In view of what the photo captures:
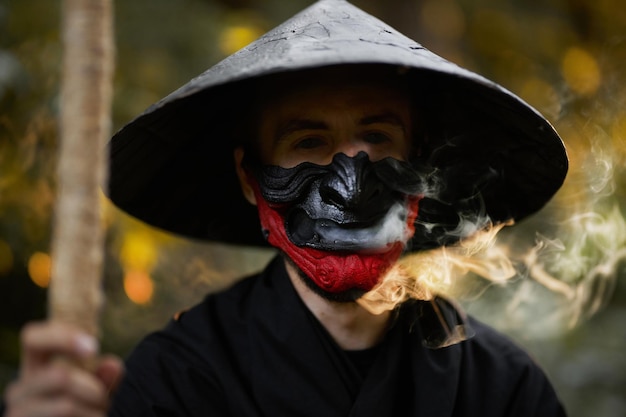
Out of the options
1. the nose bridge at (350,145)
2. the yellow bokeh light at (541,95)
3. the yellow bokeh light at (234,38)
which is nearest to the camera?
the nose bridge at (350,145)

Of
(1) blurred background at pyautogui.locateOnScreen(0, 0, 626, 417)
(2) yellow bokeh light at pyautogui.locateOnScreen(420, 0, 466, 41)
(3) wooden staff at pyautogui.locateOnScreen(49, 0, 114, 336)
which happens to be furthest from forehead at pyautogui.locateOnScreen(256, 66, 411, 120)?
(2) yellow bokeh light at pyautogui.locateOnScreen(420, 0, 466, 41)

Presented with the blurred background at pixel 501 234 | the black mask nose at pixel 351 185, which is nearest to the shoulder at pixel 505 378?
the blurred background at pixel 501 234

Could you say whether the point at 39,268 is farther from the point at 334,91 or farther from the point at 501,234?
the point at 334,91

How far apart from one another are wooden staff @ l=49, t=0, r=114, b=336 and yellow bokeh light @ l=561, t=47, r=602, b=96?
408cm

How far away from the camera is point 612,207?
4.45 m

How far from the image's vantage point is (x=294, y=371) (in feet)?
8.42

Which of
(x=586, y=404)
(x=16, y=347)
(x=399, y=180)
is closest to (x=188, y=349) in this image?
(x=399, y=180)

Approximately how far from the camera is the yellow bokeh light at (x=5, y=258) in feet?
15.5

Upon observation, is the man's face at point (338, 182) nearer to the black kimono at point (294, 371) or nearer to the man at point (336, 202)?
the man at point (336, 202)

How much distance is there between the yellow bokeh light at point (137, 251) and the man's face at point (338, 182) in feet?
7.63

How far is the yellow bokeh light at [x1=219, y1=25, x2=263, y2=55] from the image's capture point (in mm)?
5309

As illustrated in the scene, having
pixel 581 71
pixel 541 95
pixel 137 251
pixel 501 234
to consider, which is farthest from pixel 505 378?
pixel 581 71

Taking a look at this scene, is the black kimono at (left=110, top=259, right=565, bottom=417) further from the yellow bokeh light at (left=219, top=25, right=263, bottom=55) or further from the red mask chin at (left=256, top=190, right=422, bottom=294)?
the yellow bokeh light at (left=219, top=25, right=263, bottom=55)

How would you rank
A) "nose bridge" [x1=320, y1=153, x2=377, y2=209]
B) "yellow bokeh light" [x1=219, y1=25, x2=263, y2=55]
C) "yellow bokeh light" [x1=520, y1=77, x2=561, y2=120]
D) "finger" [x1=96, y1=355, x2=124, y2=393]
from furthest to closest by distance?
"yellow bokeh light" [x1=219, y1=25, x2=263, y2=55]
"yellow bokeh light" [x1=520, y1=77, x2=561, y2=120]
"nose bridge" [x1=320, y1=153, x2=377, y2=209]
"finger" [x1=96, y1=355, x2=124, y2=393]
